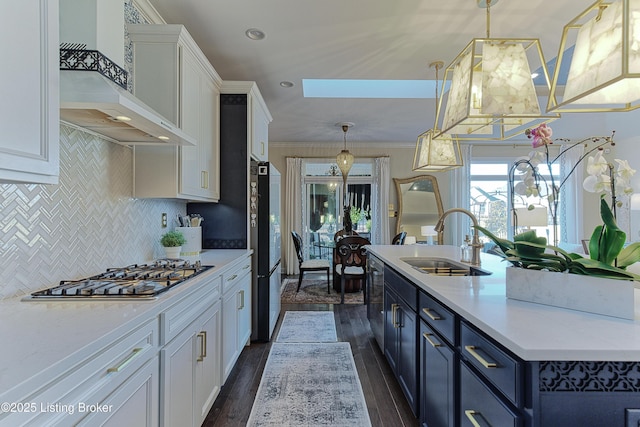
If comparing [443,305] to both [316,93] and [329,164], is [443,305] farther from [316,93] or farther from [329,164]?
[329,164]

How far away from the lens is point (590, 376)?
34.5 inches

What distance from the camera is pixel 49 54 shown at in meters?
1.06

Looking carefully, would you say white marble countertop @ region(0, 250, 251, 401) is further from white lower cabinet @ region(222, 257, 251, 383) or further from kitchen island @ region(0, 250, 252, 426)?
white lower cabinet @ region(222, 257, 251, 383)

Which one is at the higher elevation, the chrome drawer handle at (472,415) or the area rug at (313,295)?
the chrome drawer handle at (472,415)

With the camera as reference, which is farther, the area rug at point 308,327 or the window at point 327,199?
the window at point 327,199

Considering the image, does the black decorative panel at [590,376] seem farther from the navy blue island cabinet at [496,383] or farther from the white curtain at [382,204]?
the white curtain at [382,204]

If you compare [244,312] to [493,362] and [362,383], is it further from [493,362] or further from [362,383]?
[493,362]

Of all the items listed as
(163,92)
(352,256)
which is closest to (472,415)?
(163,92)

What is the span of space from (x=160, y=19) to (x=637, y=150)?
24.2 ft

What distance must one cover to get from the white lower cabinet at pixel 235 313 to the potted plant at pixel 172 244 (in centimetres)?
46

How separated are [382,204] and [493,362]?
5.50 meters

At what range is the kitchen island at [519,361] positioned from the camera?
0.87m

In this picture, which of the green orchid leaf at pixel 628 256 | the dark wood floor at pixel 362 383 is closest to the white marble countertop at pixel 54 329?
the dark wood floor at pixel 362 383

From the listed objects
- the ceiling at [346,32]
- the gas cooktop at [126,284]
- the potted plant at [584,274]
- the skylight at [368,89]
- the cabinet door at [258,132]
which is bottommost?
the gas cooktop at [126,284]
